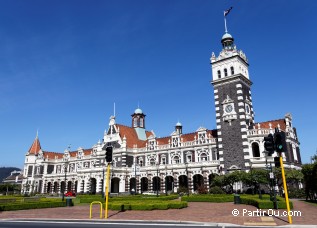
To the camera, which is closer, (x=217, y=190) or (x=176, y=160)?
(x=217, y=190)

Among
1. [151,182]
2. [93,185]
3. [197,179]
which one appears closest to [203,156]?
[197,179]

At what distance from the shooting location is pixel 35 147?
93.4 m

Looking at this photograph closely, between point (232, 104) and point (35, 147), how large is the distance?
235 feet

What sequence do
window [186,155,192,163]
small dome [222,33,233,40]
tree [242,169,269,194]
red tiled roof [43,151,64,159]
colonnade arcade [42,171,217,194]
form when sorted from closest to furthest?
1. tree [242,169,269,194]
2. small dome [222,33,233,40]
3. colonnade arcade [42,171,217,194]
4. window [186,155,192,163]
5. red tiled roof [43,151,64,159]

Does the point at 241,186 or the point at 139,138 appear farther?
the point at 139,138

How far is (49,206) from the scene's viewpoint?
34.3m

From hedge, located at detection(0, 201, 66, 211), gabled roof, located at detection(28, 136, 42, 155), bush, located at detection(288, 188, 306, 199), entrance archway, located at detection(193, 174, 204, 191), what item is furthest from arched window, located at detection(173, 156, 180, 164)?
gabled roof, located at detection(28, 136, 42, 155)

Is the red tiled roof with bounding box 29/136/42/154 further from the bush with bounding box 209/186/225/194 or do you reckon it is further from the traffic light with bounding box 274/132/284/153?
the traffic light with bounding box 274/132/284/153

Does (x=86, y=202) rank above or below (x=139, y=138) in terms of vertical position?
below

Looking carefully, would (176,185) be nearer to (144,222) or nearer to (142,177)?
(142,177)

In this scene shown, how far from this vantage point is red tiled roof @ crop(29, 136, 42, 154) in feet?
302

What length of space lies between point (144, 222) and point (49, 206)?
20348mm

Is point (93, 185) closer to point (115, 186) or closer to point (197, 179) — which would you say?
point (115, 186)

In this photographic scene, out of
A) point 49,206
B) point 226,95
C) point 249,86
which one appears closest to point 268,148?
point 49,206
